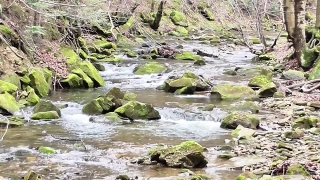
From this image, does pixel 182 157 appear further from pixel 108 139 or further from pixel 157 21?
pixel 157 21

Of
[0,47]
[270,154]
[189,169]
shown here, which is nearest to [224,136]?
[270,154]

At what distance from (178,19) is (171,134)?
94.2 feet

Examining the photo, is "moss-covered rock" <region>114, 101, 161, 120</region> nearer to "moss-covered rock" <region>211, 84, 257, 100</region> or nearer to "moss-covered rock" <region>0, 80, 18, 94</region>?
"moss-covered rock" <region>211, 84, 257, 100</region>

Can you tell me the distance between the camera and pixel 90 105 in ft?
38.7

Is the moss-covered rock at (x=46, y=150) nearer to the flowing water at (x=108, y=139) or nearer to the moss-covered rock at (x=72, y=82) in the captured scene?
the flowing water at (x=108, y=139)

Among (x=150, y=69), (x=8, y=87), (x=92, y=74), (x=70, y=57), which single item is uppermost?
(x=70, y=57)

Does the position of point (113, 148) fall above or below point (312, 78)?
below

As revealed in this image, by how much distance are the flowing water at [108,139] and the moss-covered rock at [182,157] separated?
0.56ft

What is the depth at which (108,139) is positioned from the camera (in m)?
9.38

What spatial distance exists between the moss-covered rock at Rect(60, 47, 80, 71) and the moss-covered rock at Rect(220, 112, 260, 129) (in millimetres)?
7588

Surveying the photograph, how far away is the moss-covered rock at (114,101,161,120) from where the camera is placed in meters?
11.2

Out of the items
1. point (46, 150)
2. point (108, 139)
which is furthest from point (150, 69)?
point (46, 150)

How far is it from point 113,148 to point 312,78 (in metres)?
7.91

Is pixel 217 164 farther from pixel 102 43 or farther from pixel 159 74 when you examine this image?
pixel 102 43
